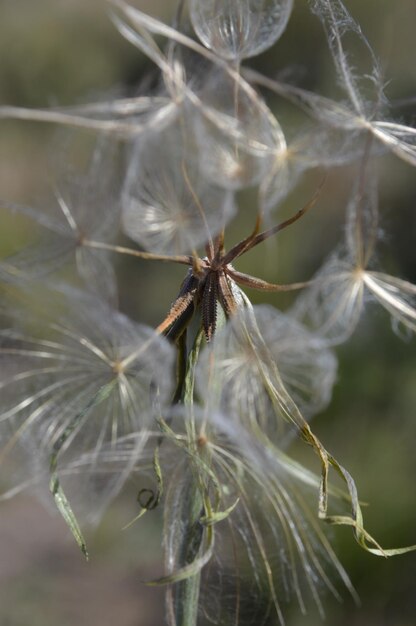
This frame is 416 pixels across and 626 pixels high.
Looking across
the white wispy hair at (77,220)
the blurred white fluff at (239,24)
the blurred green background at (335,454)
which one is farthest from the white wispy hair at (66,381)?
the blurred green background at (335,454)

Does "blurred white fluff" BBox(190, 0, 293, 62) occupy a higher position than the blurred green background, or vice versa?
"blurred white fluff" BBox(190, 0, 293, 62)

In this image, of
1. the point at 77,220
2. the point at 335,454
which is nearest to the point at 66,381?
the point at 77,220

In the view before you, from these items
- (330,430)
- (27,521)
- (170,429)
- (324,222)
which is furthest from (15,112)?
(27,521)

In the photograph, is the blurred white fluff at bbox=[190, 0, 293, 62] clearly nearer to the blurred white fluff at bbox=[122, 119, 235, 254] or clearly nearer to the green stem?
the blurred white fluff at bbox=[122, 119, 235, 254]

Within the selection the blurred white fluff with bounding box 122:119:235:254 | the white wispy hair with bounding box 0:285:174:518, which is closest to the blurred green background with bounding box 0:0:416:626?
the blurred white fluff with bounding box 122:119:235:254

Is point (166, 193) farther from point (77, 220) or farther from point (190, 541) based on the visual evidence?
point (190, 541)

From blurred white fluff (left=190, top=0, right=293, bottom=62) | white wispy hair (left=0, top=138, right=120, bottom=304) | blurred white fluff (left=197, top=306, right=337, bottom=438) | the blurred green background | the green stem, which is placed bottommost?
the blurred green background

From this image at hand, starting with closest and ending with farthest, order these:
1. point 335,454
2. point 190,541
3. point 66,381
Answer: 1. point 190,541
2. point 66,381
3. point 335,454

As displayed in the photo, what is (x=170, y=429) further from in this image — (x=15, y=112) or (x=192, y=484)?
(x=15, y=112)

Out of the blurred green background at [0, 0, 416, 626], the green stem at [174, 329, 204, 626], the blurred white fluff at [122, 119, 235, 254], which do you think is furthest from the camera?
the blurred green background at [0, 0, 416, 626]

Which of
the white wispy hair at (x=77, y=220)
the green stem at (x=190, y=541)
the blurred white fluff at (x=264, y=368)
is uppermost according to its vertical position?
the white wispy hair at (x=77, y=220)

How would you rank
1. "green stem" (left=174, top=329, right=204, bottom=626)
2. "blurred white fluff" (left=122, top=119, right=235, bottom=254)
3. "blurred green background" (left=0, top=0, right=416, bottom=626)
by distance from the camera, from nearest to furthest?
"green stem" (left=174, top=329, right=204, bottom=626) < "blurred white fluff" (left=122, top=119, right=235, bottom=254) < "blurred green background" (left=0, top=0, right=416, bottom=626)

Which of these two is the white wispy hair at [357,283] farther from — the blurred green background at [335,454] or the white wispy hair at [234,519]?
the blurred green background at [335,454]
